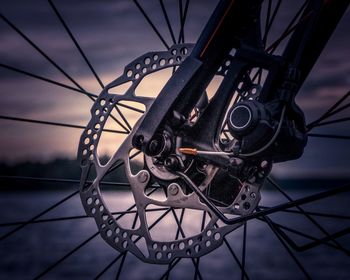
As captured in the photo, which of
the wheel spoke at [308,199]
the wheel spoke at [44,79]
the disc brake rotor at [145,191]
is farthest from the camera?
the wheel spoke at [44,79]

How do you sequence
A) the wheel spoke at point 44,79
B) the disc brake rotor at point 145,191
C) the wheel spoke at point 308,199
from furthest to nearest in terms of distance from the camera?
the wheel spoke at point 44,79, the disc brake rotor at point 145,191, the wheel spoke at point 308,199

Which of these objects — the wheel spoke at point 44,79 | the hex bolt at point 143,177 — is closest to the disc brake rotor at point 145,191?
the hex bolt at point 143,177

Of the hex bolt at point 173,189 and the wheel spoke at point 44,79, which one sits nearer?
the hex bolt at point 173,189

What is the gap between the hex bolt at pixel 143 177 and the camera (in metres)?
1.55

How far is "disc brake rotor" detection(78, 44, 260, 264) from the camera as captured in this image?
4.75 ft

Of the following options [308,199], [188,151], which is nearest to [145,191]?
[188,151]

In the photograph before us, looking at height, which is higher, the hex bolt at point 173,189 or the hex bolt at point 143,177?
the hex bolt at point 143,177

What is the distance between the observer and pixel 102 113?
5.53 feet

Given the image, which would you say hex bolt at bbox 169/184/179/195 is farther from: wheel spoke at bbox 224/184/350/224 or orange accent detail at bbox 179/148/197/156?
wheel spoke at bbox 224/184/350/224

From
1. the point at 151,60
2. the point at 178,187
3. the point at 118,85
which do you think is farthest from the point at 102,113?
the point at 178,187

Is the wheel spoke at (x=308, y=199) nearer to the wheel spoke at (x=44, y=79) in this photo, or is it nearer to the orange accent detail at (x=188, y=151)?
the orange accent detail at (x=188, y=151)

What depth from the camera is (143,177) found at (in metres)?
1.55

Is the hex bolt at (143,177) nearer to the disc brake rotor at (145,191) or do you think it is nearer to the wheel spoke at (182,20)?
the disc brake rotor at (145,191)

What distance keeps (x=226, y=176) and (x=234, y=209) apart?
0.32 feet
